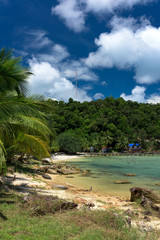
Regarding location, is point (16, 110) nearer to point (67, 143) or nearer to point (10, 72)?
point (10, 72)

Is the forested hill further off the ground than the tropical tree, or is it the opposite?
the forested hill

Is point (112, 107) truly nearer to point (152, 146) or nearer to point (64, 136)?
point (152, 146)

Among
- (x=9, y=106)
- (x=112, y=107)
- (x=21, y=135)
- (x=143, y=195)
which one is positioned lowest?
(x=143, y=195)

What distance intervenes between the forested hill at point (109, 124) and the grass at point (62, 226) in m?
60.0

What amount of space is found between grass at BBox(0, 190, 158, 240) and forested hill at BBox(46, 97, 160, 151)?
60.0m

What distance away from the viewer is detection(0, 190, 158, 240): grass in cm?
393

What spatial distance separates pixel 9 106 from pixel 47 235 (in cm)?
333

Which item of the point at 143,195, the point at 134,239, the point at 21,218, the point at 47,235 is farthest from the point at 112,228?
the point at 143,195

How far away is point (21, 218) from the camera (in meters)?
4.78

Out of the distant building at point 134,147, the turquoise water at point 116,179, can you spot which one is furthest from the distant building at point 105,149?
the turquoise water at point 116,179

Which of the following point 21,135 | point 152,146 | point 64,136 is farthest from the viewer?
point 152,146

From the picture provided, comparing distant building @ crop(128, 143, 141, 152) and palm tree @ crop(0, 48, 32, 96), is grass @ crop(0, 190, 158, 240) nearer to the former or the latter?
palm tree @ crop(0, 48, 32, 96)

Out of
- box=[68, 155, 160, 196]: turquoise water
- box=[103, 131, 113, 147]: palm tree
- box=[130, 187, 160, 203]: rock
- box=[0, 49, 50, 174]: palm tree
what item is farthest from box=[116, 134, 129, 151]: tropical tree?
box=[0, 49, 50, 174]: palm tree

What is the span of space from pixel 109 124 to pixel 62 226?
72972mm
